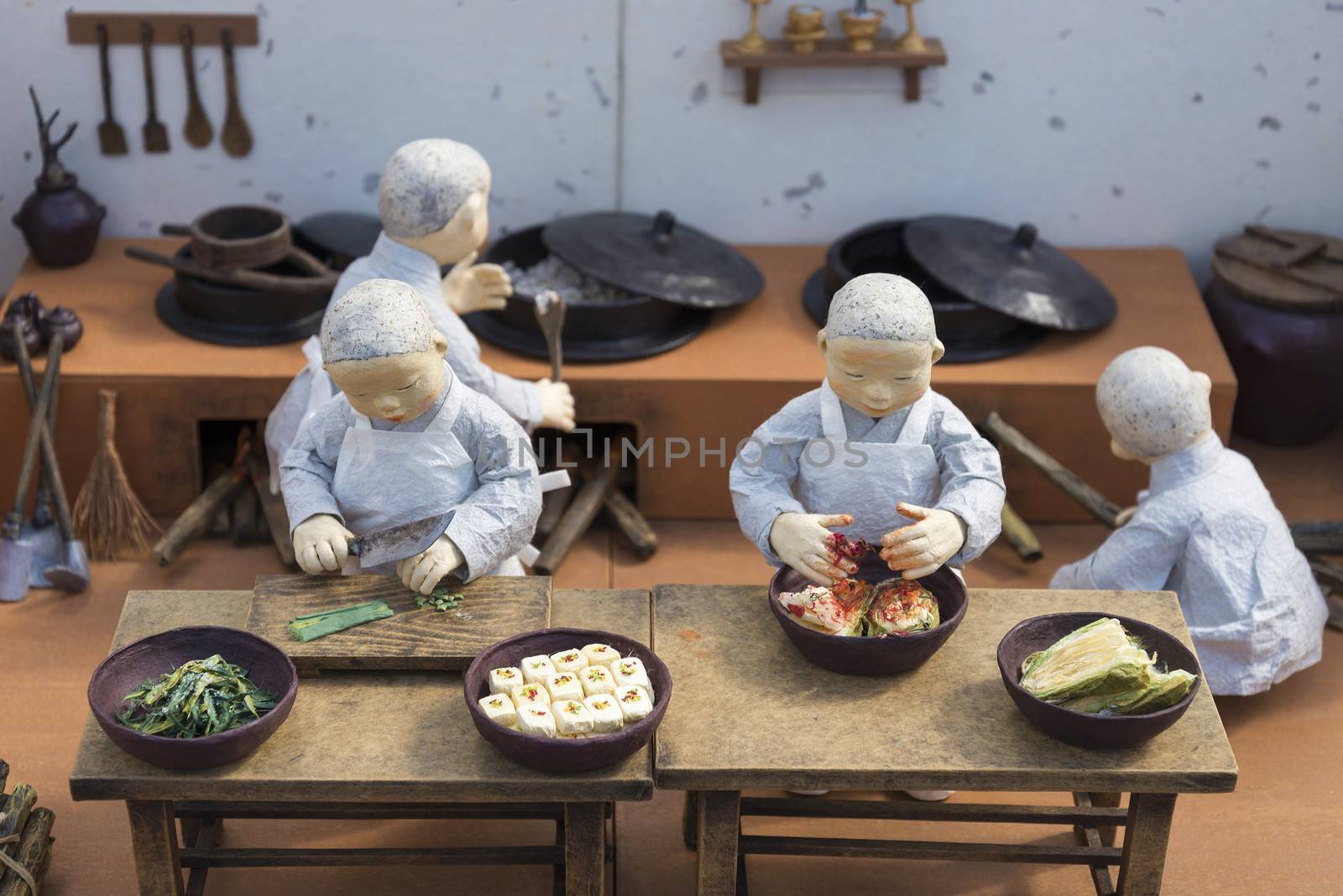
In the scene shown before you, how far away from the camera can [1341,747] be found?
4.39 m

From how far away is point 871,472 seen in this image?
3.65 m

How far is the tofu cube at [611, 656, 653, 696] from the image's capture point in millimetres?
3188

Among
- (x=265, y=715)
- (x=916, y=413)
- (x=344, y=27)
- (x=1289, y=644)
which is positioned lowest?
(x=1289, y=644)

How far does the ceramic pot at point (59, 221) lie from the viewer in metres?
5.53

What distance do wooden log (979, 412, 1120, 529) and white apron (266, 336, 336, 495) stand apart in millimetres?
2232

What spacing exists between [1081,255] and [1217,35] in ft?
3.09

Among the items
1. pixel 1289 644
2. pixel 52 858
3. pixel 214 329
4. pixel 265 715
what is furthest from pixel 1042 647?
pixel 214 329

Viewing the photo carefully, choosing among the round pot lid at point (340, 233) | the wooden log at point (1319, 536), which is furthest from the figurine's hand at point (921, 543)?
the round pot lid at point (340, 233)

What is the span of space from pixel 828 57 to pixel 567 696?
3.10 meters

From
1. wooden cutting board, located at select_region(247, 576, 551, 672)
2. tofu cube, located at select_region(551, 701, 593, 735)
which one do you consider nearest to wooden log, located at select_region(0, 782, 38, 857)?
wooden cutting board, located at select_region(247, 576, 551, 672)

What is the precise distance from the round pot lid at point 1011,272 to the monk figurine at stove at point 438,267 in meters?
1.45

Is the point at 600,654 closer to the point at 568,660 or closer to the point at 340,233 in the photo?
the point at 568,660

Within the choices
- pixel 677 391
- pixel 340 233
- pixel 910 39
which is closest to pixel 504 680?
pixel 677 391

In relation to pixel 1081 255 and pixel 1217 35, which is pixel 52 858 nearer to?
pixel 1081 255
